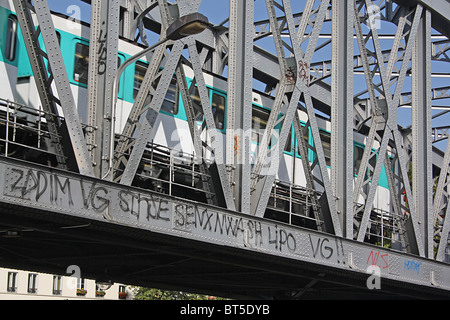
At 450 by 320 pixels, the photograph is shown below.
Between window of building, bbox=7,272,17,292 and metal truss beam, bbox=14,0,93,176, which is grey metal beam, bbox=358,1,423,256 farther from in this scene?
window of building, bbox=7,272,17,292

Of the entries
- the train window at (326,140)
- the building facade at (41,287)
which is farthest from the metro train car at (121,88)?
the building facade at (41,287)

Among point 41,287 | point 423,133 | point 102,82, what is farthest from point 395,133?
point 41,287

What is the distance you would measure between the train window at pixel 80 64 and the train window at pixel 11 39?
5.02 feet

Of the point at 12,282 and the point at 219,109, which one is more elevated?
the point at 219,109

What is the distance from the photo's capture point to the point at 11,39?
1535cm

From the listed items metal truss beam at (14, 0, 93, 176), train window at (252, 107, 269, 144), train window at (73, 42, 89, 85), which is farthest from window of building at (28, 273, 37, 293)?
metal truss beam at (14, 0, 93, 176)

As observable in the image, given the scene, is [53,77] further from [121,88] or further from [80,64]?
[121,88]

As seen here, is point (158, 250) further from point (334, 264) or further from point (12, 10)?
point (12, 10)

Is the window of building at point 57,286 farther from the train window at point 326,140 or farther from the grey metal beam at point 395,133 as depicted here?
the grey metal beam at point 395,133

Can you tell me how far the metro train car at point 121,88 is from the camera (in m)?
15.3

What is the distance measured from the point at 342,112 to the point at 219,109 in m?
3.38

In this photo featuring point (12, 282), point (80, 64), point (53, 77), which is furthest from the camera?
point (12, 282)
